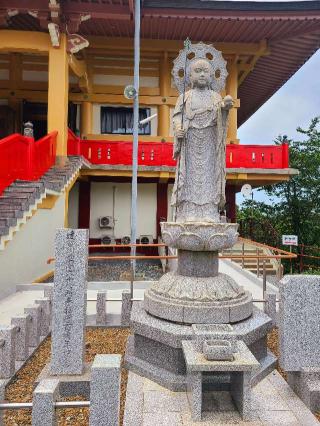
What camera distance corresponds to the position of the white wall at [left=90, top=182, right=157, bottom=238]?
565 inches

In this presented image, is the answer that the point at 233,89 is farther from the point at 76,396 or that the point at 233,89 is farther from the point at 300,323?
the point at 76,396

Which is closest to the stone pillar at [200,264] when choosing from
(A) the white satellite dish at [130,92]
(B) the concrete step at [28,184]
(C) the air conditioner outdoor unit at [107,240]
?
(B) the concrete step at [28,184]

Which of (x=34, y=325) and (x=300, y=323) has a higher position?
(x=300, y=323)

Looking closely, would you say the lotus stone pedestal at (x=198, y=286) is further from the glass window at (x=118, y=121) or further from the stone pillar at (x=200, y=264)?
the glass window at (x=118, y=121)

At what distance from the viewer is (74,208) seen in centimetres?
1433

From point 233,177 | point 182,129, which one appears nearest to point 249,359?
point 182,129

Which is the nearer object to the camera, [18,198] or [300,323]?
[300,323]

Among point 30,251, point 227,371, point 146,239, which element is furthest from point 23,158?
point 227,371

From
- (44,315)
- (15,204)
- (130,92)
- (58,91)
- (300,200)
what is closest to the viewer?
(44,315)

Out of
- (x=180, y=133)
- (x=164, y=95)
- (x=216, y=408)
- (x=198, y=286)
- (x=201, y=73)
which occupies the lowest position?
(x=216, y=408)

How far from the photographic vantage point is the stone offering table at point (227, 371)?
3162 mm

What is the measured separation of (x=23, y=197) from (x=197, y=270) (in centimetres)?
497

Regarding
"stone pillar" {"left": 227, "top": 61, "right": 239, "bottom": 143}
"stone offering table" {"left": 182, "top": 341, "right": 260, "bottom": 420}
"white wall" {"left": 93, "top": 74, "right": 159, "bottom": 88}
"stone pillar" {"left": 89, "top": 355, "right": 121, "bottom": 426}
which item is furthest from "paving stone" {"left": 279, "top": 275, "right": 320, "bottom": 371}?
"white wall" {"left": 93, "top": 74, "right": 159, "bottom": 88}

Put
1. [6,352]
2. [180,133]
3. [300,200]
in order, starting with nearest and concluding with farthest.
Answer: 1. [6,352]
2. [180,133]
3. [300,200]
